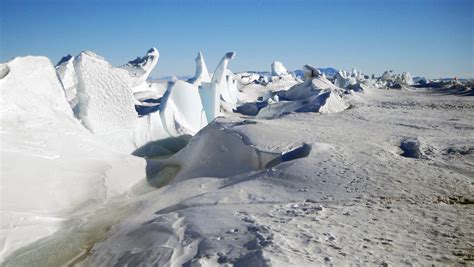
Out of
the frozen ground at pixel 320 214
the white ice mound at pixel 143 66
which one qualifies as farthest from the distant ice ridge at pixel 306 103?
the frozen ground at pixel 320 214

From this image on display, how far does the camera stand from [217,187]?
14.0 ft

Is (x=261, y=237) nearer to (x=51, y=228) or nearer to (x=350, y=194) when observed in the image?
(x=350, y=194)

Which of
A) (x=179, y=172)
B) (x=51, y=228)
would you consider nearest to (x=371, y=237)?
(x=51, y=228)

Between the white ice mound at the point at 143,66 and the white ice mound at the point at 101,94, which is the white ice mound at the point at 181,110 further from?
the white ice mound at the point at 143,66

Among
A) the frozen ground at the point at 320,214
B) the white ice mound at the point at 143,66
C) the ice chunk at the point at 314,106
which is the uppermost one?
the white ice mound at the point at 143,66

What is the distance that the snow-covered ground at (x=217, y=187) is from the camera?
8.27ft

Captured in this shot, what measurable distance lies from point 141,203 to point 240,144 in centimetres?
153

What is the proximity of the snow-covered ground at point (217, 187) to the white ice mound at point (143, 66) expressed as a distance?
5611mm

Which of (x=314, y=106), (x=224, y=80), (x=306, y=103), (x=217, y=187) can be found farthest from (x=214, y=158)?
(x=224, y=80)

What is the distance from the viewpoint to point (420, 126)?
6785mm

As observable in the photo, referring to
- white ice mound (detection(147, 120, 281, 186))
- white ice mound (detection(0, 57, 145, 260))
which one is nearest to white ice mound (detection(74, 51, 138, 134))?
white ice mound (detection(0, 57, 145, 260))

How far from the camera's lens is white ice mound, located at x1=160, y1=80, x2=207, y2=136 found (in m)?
7.88

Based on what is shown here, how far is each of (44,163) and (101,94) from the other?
195 centimetres

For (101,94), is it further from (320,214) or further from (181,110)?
(320,214)
